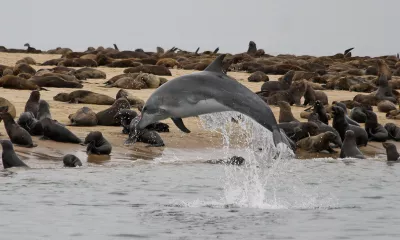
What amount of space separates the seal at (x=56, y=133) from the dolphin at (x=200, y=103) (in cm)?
613

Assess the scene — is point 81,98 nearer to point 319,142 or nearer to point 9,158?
point 319,142

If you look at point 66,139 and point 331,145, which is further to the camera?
point 331,145

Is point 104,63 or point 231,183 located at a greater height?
point 104,63

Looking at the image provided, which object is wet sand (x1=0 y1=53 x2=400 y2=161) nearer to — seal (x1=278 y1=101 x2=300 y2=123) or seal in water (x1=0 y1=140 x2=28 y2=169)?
seal in water (x1=0 y1=140 x2=28 y2=169)

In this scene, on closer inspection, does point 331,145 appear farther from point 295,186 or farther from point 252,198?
point 252,198

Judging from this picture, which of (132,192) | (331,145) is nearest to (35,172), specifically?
(132,192)

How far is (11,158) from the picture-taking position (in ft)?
40.7

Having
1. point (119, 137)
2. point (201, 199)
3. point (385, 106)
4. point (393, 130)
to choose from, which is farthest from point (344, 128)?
point (201, 199)

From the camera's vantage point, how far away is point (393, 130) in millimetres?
18000

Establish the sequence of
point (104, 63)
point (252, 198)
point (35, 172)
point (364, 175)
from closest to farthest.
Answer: point (252, 198)
point (35, 172)
point (364, 175)
point (104, 63)

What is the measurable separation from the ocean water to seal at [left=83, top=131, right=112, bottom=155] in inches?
10.4

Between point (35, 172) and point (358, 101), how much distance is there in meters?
11.5

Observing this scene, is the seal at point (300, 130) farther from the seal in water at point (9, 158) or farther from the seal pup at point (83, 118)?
the seal in water at point (9, 158)

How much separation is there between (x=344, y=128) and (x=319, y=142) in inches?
41.7
